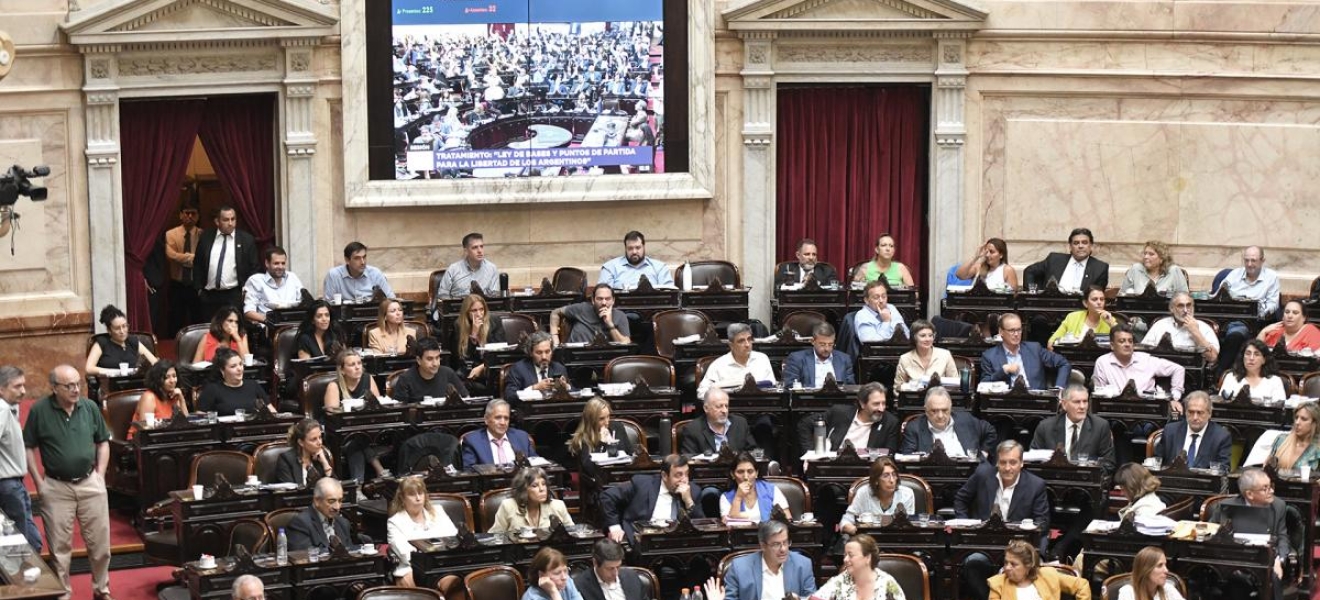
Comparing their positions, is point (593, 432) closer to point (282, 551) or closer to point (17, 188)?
point (282, 551)

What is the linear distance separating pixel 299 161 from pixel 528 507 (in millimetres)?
5818

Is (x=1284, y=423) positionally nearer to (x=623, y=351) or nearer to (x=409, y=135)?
(x=623, y=351)

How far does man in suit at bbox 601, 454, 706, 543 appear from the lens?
44.5ft

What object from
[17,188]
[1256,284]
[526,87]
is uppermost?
[526,87]

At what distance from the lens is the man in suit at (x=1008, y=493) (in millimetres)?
13625

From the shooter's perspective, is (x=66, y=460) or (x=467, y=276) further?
(x=467, y=276)

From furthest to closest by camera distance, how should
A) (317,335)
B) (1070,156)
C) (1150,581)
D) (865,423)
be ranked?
(1070,156), (317,335), (865,423), (1150,581)

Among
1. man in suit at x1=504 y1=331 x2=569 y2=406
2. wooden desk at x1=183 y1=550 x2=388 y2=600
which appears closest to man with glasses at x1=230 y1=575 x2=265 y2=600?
wooden desk at x1=183 y1=550 x2=388 y2=600

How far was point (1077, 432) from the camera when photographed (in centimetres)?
1461

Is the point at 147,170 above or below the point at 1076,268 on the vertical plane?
above

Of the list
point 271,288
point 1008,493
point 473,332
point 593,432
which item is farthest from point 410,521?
point 271,288

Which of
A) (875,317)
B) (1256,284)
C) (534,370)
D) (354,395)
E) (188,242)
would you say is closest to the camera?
(354,395)

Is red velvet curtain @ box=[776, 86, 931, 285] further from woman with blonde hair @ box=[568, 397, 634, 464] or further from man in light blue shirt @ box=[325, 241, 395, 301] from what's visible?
woman with blonde hair @ box=[568, 397, 634, 464]

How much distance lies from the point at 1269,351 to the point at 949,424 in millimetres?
2446
